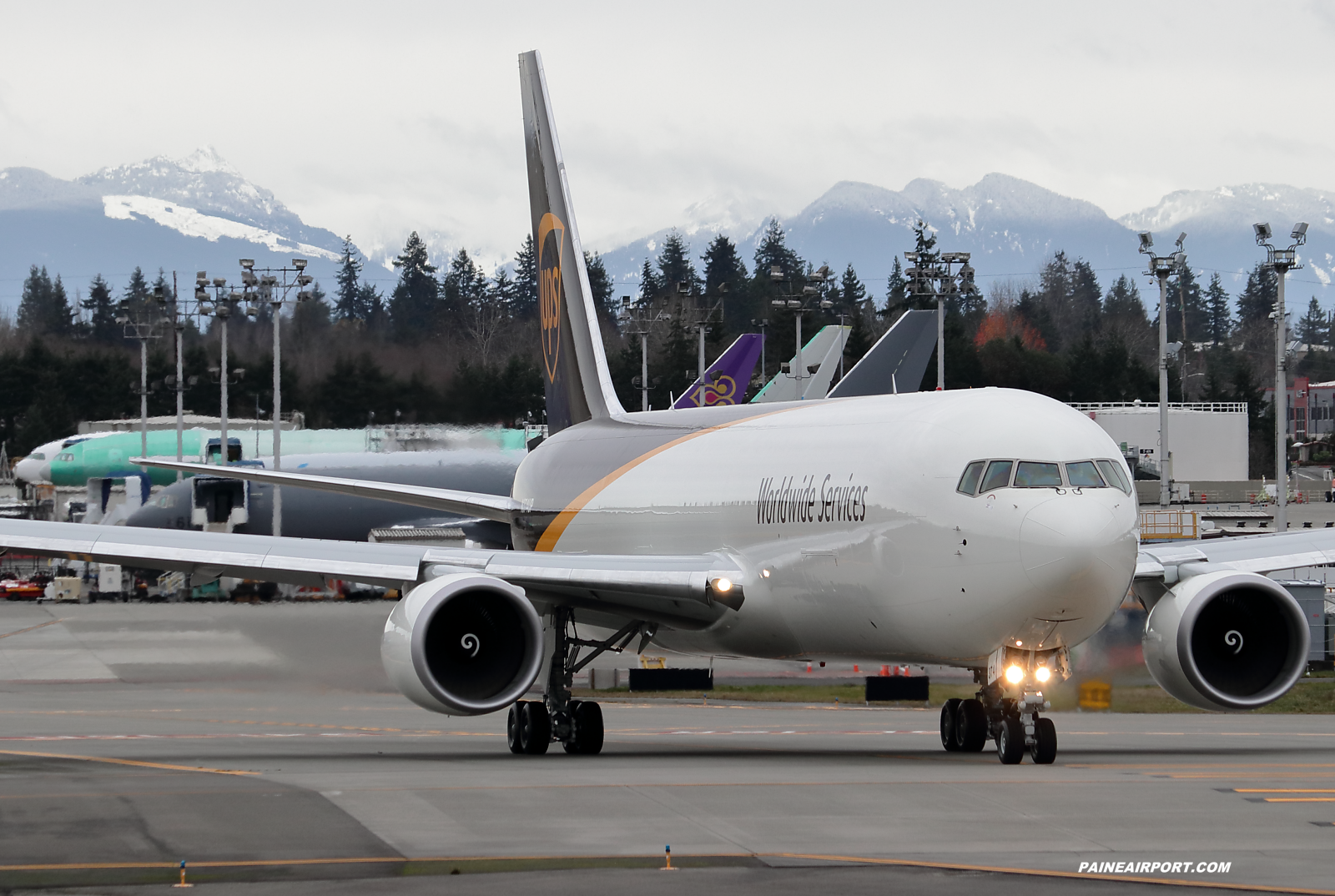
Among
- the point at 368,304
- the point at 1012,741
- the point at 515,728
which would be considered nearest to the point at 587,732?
the point at 515,728

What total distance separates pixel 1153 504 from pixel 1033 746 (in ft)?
237

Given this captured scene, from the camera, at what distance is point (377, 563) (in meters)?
22.0

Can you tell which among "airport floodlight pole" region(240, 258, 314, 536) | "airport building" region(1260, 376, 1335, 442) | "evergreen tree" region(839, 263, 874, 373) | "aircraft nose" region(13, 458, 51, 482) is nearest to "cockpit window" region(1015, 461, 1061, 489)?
"airport floodlight pole" region(240, 258, 314, 536)

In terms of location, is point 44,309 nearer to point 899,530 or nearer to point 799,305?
point 799,305

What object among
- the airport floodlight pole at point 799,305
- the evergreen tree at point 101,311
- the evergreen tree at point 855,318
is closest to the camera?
the airport floodlight pole at point 799,305

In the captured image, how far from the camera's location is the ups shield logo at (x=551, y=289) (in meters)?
30.3

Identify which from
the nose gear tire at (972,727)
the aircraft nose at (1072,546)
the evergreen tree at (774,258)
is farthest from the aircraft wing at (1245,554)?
the evergreen tree at (774,258)

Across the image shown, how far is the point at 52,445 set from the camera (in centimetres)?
9231

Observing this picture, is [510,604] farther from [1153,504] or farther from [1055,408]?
[1153,504]

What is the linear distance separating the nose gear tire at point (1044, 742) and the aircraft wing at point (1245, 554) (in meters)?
2.91

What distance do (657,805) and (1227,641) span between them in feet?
26.3

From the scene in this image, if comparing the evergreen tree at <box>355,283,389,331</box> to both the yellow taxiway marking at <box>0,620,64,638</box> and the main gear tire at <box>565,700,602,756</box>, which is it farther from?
the main gear tire at <box>565,700,602,756</box>

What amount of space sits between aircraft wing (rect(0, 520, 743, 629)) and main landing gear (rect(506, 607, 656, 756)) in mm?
1005

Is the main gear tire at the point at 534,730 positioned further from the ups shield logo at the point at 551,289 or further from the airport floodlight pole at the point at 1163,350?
the airport floodlight pole at the point at 1163,350
